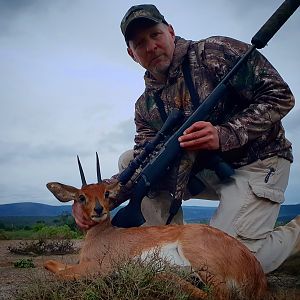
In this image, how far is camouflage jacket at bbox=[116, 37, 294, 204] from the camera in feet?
18.7

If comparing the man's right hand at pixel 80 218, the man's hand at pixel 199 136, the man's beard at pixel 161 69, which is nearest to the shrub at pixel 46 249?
the man's right hand at pixel 80 218

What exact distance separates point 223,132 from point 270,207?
1067 mm

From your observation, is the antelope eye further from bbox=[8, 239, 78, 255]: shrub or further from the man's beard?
bbox=[8, 239, 78, 255]: shrub

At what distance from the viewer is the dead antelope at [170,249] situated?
4285mm

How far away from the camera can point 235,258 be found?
4387 millimetres

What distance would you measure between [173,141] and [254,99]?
1.14 m

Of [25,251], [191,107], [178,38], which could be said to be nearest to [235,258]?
[191,107]

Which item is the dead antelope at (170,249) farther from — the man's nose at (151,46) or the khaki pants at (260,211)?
the man's nose at (151,46)

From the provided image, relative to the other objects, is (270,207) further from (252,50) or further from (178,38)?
(178,38)

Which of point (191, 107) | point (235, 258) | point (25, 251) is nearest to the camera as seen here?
point (235, 258)

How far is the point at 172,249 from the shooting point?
4656 mm

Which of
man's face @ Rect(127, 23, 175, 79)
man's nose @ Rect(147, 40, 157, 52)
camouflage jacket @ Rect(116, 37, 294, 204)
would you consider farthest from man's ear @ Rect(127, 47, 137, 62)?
camouflage jacket @ Rect(116, 37, 294, 204)

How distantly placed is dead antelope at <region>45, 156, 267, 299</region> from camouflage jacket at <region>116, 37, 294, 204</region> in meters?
1.00

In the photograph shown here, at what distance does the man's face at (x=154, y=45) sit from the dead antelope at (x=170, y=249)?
4.98ft
